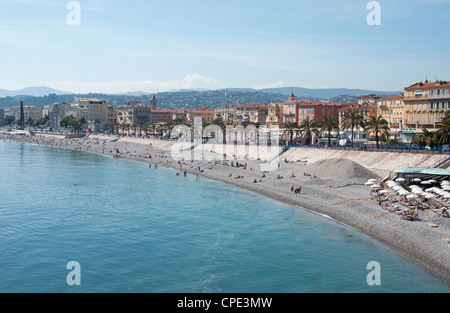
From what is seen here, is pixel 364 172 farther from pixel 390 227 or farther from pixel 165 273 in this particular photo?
pixel 165 273

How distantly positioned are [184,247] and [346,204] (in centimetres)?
1636

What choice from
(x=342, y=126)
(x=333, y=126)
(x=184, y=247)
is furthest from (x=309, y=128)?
(x=184, y=247)

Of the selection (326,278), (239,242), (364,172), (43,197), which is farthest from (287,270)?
(43,197)

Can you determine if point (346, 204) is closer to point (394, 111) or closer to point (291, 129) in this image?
point (291, 129)

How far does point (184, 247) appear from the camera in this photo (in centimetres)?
2961

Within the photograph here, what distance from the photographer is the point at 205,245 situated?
29969mm

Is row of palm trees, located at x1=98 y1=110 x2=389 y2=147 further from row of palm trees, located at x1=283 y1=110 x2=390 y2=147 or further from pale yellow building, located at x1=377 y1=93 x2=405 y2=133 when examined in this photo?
pale yellow building, located at x1=377 y1=93 x2=405 y2=133

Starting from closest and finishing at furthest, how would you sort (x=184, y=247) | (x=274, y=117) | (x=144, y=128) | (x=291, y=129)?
1. (x=184, y=247)
2. (x=291, y=129)
3. (x=274, y=117)
4. (x=144, y=128)

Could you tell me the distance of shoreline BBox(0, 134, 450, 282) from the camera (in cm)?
2734

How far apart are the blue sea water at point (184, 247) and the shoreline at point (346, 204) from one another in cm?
107
